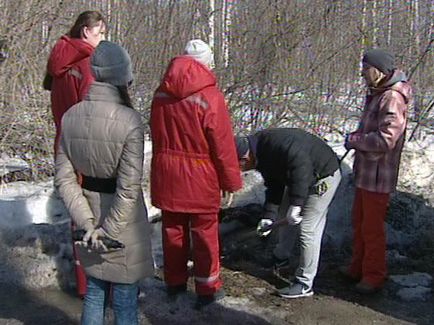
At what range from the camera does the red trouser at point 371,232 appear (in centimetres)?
454

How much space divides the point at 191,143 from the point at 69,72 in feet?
3.14

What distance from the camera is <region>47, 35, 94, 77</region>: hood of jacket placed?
4094 millimetres

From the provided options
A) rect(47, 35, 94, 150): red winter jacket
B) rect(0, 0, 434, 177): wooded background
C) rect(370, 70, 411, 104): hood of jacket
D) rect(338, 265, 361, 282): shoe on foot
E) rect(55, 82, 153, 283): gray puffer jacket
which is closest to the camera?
rect(55, 82, 153, 283): gray puffer jacket

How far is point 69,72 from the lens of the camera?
4.12 metres

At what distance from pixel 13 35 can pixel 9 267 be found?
325 cm

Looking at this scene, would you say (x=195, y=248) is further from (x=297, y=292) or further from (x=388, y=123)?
(x=388, y=123)

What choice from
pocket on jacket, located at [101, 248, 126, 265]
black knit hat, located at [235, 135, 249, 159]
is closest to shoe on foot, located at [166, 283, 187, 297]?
black knit hat, located at [235, 135, 249, 159]

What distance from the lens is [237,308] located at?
4.34 metres

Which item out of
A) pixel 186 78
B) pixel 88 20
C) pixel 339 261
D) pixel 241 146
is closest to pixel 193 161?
pixel 241 146

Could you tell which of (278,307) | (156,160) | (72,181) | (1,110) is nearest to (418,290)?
(278,307)

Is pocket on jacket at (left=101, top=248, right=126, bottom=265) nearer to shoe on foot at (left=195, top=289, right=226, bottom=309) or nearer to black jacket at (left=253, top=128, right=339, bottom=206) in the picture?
shoe on foot at (left=195, top=289, right=226, bottom=309)

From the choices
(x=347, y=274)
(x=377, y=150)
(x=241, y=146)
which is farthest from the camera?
(x=347, y=274)

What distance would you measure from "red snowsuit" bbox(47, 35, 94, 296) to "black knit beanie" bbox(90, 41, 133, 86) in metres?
0.88

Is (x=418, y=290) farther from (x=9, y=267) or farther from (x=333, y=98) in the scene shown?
(x=333, y=98)
